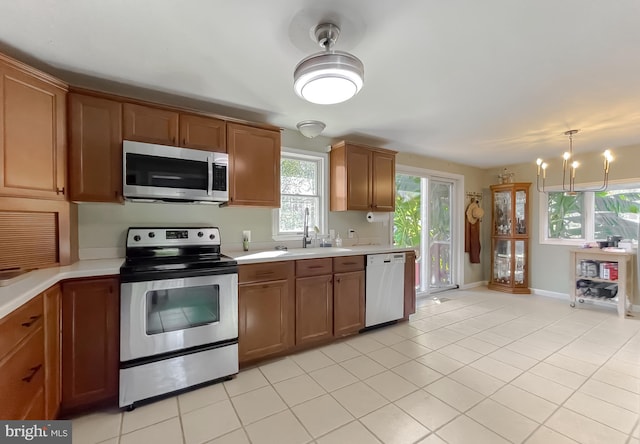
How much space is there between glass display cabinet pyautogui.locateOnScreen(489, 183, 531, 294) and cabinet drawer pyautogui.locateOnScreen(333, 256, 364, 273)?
3521mm

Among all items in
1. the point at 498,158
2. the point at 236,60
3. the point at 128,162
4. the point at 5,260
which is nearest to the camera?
the point at 5,260

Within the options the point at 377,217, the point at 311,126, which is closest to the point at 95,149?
the point at 311,126

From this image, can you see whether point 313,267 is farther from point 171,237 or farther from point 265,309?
point 171,237

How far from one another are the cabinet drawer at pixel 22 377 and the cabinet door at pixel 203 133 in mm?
1637

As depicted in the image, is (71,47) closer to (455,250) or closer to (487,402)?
(487,402)

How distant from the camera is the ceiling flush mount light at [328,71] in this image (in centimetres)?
152

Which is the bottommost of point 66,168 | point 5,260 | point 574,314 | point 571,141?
point 574,314

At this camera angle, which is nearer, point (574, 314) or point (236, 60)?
point (236, 60)

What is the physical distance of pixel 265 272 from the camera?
251 cm

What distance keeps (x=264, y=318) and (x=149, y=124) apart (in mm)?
1894

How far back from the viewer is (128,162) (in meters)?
2.15

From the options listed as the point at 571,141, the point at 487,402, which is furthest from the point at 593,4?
the point at 571,141

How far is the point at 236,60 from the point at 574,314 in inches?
199

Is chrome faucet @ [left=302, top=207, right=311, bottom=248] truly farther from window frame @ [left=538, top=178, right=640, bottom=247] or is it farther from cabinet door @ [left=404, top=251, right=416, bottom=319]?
window frame @ [left=538, top=178, right=640, bottom=247]
